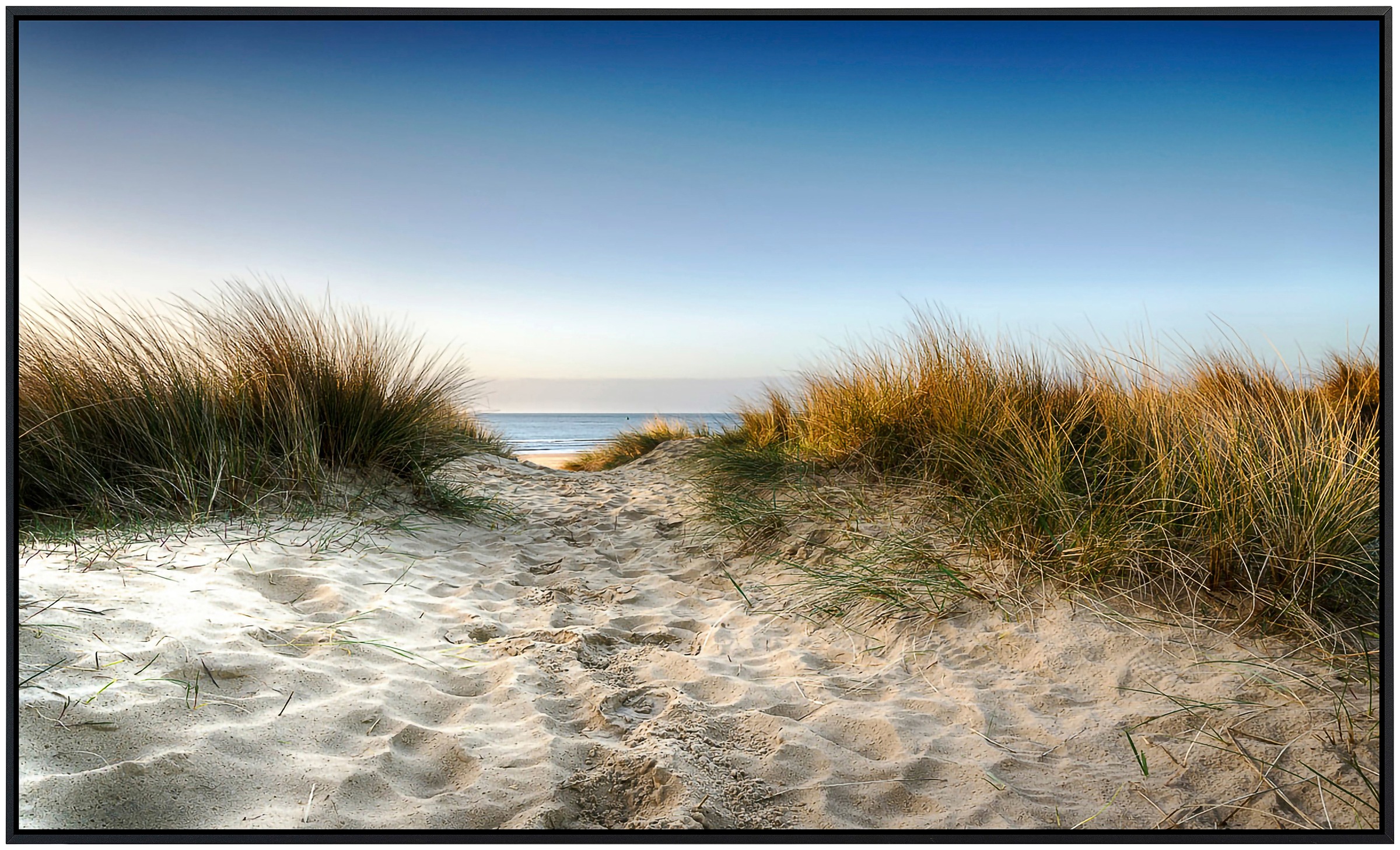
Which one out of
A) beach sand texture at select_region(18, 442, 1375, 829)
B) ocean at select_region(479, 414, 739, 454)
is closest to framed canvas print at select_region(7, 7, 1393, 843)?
beach sand texture at select_region(18, 442, 1375, 829)

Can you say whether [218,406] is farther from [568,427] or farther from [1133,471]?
[568,427]

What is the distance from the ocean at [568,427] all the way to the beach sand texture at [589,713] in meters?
4.54

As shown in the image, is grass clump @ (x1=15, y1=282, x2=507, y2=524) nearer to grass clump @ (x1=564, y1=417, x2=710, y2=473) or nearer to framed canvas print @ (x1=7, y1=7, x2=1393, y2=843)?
framed canvas print @ (x1=7, y1=7, x2=1393, y2=843)

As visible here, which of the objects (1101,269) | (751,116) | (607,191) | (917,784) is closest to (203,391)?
(607,191)

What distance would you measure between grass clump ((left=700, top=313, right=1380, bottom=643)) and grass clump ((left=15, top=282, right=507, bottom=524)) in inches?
83.7

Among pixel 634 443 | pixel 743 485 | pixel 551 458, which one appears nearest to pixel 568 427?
pixel 551 458

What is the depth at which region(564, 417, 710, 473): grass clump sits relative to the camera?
901 centimetres

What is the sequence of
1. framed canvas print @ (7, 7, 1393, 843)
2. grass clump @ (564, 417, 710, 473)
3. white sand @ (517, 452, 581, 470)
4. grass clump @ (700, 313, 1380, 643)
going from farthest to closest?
white sand @ (517, 452, 581, 470)
grass clump @ (564, 417, 710, 473)
grass clump @ (700, 313, 1380, 643)
framed canvas print @ (7, 7, 1393, 843)

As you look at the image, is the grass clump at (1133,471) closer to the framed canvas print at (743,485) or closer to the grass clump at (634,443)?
the framed canvas print at (743,485)

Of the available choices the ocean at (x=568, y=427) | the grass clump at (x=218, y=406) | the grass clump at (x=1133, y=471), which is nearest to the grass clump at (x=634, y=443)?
the ocean at (x=568, y=427)

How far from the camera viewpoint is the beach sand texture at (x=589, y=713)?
4.36 ft

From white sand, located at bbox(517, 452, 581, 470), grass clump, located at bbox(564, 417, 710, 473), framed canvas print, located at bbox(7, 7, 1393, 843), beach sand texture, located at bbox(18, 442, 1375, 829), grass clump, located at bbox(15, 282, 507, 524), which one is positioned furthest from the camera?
white sand, located at bbox(517, 452, 581, 470)

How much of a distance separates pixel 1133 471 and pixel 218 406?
167 inches

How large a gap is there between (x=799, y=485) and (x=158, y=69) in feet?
10.5
